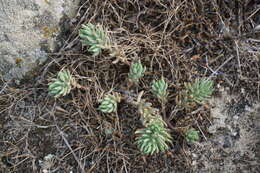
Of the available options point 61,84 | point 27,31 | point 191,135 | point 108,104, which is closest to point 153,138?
point 191,135

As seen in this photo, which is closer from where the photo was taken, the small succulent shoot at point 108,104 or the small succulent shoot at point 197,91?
the small succulent shoot at point 197,91

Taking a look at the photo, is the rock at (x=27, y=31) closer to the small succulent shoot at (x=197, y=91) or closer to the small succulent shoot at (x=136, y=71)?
the small succulent shoot at (x=136, y=71)

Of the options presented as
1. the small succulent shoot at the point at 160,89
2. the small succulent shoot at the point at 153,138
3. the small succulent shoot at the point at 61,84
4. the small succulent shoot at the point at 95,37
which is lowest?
the small succulent shoot at the point at 153,138

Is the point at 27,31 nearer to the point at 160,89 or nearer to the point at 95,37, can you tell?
the point at 95,37

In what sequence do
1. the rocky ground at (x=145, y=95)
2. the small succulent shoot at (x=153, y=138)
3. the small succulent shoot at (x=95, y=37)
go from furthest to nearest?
the rocky ground at (x=145, y=95), the small succulent shoot at (x=95, y=37), the small succulent shoot at (x=153, y=138)

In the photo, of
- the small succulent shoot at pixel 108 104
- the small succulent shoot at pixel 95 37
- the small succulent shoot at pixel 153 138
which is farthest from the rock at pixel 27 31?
the small succulent shoot at pixel 153 138

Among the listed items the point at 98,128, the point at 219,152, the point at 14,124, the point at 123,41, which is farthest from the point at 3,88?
the point at 219,152
